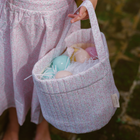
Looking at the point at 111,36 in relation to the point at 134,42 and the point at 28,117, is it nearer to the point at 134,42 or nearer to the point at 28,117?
the point at 134,42

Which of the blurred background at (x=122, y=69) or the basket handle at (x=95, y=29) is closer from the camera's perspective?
the basket handle at (x=95, y=29)

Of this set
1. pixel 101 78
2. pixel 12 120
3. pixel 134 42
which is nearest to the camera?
pixel 101 78

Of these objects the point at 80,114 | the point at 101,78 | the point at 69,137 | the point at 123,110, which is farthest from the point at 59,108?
the point at 123,110

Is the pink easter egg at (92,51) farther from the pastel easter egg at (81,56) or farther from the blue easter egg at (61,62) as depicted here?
the blue easter egg at (61,62)

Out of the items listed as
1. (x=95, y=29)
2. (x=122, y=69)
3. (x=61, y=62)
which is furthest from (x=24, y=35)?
(x=122, y=69)

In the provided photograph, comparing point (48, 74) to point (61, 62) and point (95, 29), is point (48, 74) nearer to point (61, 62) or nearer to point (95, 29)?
point (61, 62)

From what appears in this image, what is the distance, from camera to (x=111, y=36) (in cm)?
237

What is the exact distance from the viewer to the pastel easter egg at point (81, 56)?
1.00 metres

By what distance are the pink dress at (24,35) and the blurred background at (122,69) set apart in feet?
0.94

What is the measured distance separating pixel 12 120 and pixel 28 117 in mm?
177

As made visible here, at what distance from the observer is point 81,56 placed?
1.00 meters

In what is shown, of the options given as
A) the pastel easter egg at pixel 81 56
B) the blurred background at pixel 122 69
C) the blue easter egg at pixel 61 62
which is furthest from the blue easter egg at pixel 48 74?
the blurred background at pixel 122 69

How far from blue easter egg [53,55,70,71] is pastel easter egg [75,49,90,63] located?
6 cm

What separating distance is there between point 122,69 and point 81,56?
105 cm
